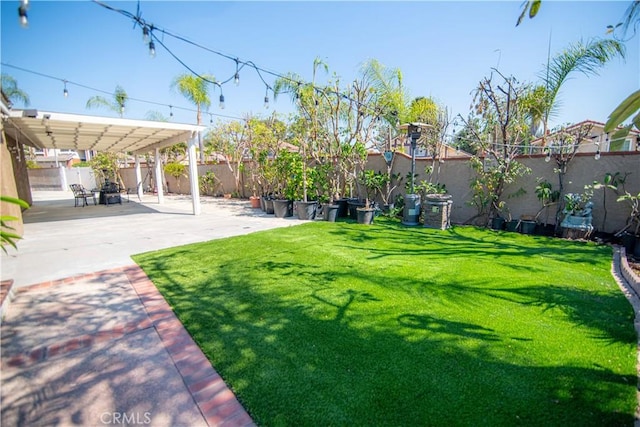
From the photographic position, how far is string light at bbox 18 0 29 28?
268 cm

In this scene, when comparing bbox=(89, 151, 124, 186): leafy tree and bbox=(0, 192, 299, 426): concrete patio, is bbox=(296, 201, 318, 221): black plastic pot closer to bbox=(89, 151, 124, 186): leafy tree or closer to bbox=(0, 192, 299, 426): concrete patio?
bbox=(0, 192, 299, 426): concrete patio

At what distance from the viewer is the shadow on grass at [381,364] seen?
176 centimetres

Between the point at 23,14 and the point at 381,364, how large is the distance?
175 inches

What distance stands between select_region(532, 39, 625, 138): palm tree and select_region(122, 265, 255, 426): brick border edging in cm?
963

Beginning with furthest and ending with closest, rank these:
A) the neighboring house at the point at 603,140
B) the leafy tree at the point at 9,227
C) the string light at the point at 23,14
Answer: the neighboring house at the point at 603,140, the string light at the point at 23,14, the leafy tree at the point at 9,227

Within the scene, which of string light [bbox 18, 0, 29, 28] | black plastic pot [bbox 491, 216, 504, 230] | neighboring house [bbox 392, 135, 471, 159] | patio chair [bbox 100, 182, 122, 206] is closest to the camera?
string light [bbox 18, 0, 29, 28]

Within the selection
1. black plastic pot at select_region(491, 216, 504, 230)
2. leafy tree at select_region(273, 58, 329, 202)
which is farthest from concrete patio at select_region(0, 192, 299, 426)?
black plastic pot at select_region(491, 216, 504, 230)

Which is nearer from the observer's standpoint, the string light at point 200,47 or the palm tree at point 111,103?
the string light at point 200,47

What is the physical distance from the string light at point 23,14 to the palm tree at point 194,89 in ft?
48.1

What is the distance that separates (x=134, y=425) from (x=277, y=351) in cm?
100

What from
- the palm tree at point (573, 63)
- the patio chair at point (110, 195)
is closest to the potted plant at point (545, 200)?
the palm tree at point (573, 63)

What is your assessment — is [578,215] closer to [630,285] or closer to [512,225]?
[512,225]

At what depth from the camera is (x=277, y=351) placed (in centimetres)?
236

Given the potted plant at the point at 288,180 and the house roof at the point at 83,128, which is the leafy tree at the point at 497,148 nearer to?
the potted plant at the point at 288,180
